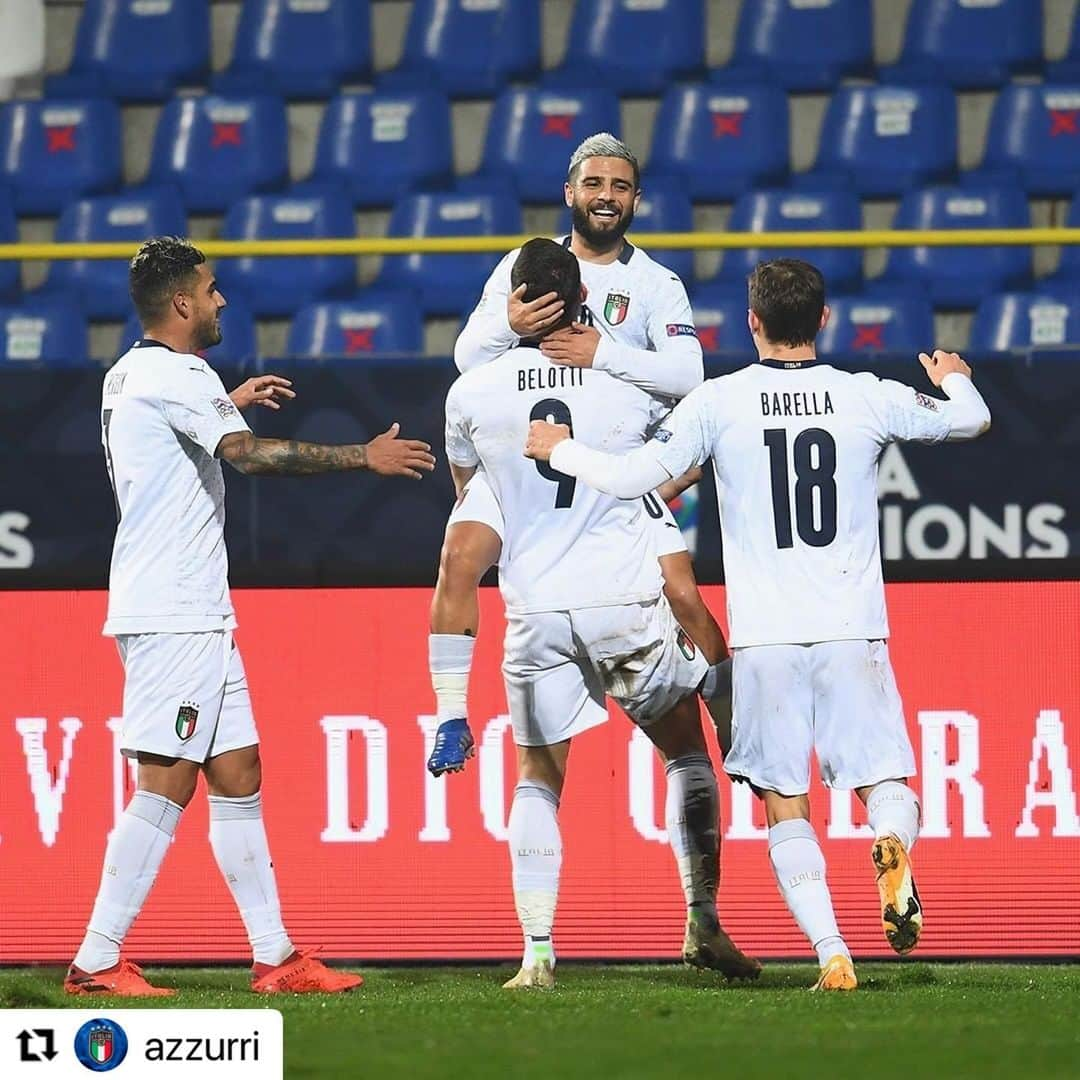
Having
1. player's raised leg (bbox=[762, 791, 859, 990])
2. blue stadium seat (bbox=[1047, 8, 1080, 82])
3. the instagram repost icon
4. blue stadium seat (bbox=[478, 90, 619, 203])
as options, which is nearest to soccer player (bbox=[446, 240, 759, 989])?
player's raised leg (bbox=[762, 791, 859, 990])

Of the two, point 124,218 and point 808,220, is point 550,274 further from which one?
point 124,218

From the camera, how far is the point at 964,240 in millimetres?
7676

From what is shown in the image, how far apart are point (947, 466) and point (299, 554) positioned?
7.24 feet

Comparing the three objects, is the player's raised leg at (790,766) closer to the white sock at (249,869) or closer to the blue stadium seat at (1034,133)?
the white sock at (249,869)

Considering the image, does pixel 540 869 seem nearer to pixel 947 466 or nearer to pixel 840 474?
pixel 840 474

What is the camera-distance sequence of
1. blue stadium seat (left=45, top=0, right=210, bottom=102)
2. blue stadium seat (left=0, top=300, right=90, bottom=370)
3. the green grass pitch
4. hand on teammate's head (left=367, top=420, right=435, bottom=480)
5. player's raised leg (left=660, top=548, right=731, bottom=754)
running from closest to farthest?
the green grass pitch, hand on teammate's head (left=367, top=420, right=435, bottom=480), player's raised leg (left=660, top=548, right=731, bottom=754), blue stadium seat (left=0, top=300, right=90, bottom=370), blue stadium seat (left=45, top=0, right=210, bottom=102)

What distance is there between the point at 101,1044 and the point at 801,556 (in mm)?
1956

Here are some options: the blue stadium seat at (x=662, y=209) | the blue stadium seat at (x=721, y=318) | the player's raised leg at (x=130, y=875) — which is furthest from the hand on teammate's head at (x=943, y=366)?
the blue stadium seat at (x=662, y=209)

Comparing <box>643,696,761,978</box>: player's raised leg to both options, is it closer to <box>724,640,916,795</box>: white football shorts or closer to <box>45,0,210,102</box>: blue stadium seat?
<box>724,640,916,795</box>: white football shorts

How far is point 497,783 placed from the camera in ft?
21.2

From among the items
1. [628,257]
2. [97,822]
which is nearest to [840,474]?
[628,257]

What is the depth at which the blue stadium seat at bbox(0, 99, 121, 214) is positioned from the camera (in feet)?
32.8

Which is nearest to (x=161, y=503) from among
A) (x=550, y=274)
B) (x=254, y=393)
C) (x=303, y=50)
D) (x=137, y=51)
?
(x=254, y=393)

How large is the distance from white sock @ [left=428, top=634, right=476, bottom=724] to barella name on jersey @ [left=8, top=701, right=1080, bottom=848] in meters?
0.46
